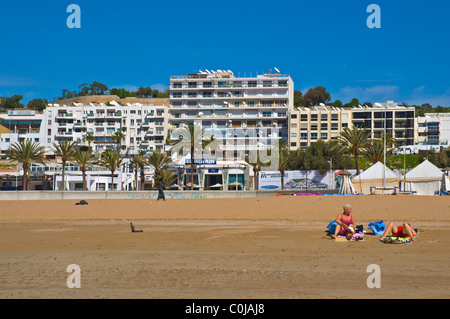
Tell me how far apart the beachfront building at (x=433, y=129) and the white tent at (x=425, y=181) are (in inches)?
3004

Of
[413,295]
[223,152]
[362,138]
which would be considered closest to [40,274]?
[413,295]

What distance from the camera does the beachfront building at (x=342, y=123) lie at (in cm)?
10700

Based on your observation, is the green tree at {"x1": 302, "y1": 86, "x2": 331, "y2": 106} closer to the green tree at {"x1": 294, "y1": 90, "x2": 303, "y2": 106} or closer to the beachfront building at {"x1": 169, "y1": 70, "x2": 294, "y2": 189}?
the green tree at {"x1": 294, "y1": 90, "x2": 303, "y2": 106}

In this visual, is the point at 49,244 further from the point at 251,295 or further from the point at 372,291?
the point at 372,291

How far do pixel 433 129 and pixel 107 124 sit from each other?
73431 millimetres

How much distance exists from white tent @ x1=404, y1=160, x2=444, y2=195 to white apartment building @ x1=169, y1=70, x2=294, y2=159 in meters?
66.8

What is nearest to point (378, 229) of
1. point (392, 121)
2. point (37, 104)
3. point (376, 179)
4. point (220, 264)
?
point (220, 264)

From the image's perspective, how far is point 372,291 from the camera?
301 inches

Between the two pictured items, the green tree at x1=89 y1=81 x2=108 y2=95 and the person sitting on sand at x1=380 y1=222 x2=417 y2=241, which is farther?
the green tree at x1=89 y1=81 x2=108 y2=95

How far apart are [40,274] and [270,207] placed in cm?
1725

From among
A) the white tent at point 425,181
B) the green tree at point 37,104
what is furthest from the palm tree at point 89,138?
the white tent at point 425,181

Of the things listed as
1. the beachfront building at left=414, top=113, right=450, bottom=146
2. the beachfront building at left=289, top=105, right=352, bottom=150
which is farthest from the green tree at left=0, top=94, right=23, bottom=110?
the beachfront building at left=414, top=113, right=450, bottom=146

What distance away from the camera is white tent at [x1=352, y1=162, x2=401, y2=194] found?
4219 cm

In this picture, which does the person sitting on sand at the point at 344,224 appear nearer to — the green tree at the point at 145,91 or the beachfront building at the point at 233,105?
the beachfront building at the point at 233,105
